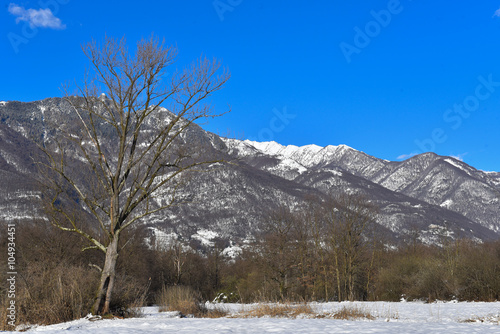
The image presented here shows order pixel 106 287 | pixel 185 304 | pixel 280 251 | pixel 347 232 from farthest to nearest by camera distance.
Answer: pixel 280 251
pixel 347 232
pixel 185 304
pixel 106 287

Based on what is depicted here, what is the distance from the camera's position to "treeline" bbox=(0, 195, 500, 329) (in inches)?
581

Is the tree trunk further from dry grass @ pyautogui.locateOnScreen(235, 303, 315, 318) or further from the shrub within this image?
dry grass @ pyautogui.locateOnScreen(235, 303, 315, 318)

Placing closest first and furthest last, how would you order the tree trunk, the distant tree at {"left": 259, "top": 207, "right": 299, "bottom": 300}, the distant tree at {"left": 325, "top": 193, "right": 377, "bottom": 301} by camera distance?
1. the tree trunk
2. the distant tree at {"left": 325, "top": 193, "right": 377, "bottom": 301}
3. the distant tree at {"left": 259, "top": 207, "right": 299, "bottom": 300}

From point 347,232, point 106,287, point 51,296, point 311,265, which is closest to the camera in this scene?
point 51,296

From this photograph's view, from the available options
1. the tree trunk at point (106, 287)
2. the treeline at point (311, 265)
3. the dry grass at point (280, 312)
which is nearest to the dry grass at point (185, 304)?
the treeline at point (311, 265)

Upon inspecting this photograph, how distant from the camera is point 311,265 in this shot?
146ft

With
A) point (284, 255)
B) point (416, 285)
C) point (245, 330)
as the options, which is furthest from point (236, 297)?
point (245, 330)

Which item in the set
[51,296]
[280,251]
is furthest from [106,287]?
[280,251]

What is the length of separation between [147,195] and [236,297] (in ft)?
136

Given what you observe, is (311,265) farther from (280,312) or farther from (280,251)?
(280,312)

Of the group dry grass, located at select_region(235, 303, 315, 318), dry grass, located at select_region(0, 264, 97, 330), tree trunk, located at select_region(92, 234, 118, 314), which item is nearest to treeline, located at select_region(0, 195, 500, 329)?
dry grass, located at select_region(0, 264, 97, 330)

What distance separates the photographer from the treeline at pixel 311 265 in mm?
14766

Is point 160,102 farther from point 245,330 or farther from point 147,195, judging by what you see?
point 245,330

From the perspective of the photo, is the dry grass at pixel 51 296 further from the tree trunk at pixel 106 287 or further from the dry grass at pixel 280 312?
the dry grass at pixel 280 312
